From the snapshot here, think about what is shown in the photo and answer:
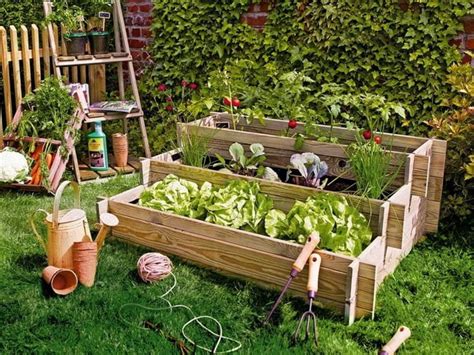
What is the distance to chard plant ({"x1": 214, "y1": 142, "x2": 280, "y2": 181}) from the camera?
373 cm

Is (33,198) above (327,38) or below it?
below

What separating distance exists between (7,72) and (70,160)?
33.8 inches

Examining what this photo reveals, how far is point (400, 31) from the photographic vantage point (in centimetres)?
426

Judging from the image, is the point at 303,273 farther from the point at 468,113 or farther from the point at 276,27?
the point at 276,27

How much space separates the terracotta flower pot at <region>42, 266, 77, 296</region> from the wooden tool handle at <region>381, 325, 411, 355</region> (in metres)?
1.51

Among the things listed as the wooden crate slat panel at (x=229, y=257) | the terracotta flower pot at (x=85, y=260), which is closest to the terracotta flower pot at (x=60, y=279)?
the terracotta flower pot at (x=85, y=260)

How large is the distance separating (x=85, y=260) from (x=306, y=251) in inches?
42.6

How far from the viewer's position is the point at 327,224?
294cm

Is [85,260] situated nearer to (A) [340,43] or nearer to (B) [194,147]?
(B) [194,147]

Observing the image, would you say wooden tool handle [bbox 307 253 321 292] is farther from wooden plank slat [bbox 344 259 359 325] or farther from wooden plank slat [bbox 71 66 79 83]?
wooden plank slat [bbox 71 66 79 83]

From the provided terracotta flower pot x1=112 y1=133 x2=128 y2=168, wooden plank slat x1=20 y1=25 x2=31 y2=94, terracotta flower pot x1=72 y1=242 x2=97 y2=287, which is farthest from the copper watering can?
wooden plank slat x1=20 y1=25 x2=31 y2=94

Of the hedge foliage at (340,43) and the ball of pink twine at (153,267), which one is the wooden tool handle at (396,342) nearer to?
the ball of pink twine at (153,267)

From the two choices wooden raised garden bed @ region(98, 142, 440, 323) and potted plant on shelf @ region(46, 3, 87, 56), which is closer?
wooden raised garden bed @ region(98, 142, 440, 323)

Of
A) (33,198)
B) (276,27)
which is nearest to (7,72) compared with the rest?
(33,198)
